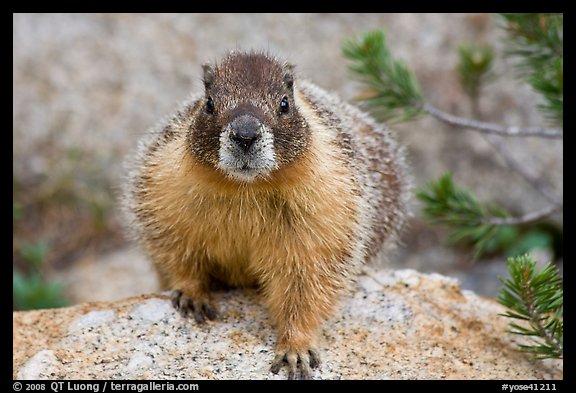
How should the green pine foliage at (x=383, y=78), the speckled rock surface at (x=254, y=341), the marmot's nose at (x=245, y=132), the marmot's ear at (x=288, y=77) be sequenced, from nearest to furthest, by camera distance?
the marmot's nose at (x=245, y=132), the speckled rock surface at (x=254, y=341), the marmot's ear at (x=288, y=77), the green pine foliage at (x=383, y=78)

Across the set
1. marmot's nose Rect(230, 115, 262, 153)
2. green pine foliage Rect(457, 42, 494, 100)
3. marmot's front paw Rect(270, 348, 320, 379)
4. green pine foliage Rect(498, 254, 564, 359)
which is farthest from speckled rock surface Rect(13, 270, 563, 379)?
green pine foliage Rect(457, 42, 494, 100)

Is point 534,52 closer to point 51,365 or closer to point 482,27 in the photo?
point 482,27

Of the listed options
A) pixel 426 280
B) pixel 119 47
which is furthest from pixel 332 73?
pixel 426 280

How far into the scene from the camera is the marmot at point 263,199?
13.7ft

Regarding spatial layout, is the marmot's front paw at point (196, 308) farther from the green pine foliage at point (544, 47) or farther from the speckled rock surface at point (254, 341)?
A: the green pine foliage at point (544, 47)

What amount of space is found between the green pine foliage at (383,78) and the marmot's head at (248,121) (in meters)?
1.87

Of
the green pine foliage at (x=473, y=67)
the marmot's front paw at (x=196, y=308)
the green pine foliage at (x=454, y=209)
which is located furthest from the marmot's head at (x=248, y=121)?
the green pine foliage at (x=473, y=67)

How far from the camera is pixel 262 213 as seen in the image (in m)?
4.59

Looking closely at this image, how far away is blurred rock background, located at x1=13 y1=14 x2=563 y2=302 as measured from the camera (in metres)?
8.52

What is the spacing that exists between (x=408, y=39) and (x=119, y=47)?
3592 millimetres

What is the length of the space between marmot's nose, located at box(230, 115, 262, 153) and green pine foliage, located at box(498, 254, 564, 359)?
68.8 inches

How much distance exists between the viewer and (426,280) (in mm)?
5375

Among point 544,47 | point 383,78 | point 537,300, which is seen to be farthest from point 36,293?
point 544,47
